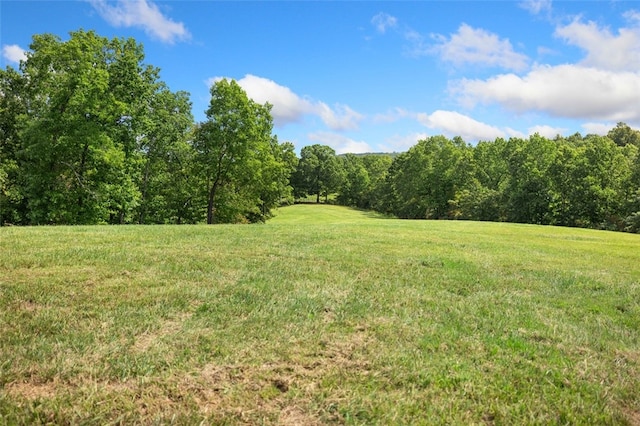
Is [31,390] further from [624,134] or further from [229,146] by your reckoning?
[624,134]

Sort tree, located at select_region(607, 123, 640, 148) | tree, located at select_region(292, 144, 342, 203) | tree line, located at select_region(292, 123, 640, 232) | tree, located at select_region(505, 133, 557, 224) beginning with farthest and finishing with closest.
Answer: tree, located at select_region(292, 144, 342, 203) < tree, located at select_region(607, 123, 640, 148) < tree, located at select_region(505, 133, 557, 224) < tree line, located at select_region(292, 123, 640, 232)

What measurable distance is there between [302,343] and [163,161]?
30756 mm

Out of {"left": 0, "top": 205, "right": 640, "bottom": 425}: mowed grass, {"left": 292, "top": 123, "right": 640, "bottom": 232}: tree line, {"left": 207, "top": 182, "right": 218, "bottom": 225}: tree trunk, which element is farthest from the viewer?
{"left": 292, "top": 123, "right": 640, "bottom": 232}: tree line

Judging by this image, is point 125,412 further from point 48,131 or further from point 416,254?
point 48,131

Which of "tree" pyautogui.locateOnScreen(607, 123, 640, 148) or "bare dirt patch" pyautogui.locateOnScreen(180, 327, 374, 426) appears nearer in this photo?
Result: "bare dirt patch" pyautogui.locateOnScreen(180, 327, 374, 426)

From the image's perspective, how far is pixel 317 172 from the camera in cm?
8806

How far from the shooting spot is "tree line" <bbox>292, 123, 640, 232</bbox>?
3912cm

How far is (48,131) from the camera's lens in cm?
2166

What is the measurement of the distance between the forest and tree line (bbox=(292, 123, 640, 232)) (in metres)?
0.14

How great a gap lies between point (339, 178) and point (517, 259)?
75345mm

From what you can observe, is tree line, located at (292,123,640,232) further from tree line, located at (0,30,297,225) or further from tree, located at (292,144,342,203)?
tree line, located at (0,30,297,225)

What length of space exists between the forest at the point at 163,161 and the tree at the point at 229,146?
0.09 m

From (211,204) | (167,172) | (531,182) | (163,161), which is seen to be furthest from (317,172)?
(211,204)

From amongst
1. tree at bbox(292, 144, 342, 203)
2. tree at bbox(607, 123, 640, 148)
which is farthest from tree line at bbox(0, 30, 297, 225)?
tree at bbox(607, 123, 640, 148)
